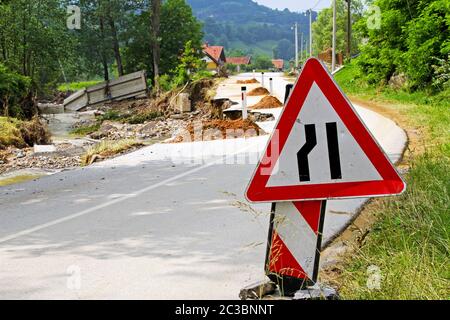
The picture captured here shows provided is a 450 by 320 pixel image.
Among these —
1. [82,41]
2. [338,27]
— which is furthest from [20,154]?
[338,27]

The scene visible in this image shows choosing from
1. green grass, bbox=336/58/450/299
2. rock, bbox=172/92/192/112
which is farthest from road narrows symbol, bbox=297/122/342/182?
rock, bbox=172/92/192/112

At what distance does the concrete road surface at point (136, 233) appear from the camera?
3.91 meters

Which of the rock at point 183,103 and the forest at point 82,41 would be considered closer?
the forest at point 82,41

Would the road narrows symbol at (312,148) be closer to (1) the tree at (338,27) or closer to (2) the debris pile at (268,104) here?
(2) the debris pile at (268,104)

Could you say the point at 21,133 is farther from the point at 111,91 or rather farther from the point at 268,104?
the point at 111,91

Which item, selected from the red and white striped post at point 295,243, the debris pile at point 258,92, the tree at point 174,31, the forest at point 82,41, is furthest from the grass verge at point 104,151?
the tree at point 174,31

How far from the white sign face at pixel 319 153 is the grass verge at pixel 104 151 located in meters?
8.64

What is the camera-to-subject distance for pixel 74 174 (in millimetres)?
9391

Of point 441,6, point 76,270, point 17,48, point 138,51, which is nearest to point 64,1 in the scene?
point 17,48

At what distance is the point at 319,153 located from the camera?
316 cm

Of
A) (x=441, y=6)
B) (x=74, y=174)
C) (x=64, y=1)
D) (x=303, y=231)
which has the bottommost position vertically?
(x=74, y=174)

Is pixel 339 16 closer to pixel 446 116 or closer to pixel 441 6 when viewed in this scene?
pixel 441 6

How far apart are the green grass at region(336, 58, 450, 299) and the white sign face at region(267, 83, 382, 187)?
765mm

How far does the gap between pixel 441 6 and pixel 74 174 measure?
14231 mm
